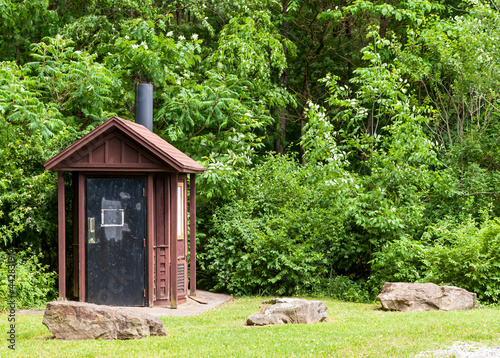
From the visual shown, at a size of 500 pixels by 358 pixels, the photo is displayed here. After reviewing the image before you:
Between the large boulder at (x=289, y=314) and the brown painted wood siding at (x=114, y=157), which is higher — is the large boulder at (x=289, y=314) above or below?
below

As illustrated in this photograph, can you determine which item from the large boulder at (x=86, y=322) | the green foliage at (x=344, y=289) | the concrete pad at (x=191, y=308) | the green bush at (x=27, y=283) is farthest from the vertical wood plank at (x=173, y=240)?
the green foliage at (x=344, y=289)

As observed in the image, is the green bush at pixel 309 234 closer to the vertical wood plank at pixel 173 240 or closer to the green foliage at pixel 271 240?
the green foliage at pixel 271 240

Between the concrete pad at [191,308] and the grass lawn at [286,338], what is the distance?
0.57 m

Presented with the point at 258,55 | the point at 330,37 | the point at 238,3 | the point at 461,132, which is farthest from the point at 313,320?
the point at 330,37

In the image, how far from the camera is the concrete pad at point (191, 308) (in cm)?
1075

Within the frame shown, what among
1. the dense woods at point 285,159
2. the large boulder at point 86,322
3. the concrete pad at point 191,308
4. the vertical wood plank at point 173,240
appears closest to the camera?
the large boulder at point 86,322

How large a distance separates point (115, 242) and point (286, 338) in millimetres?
4336

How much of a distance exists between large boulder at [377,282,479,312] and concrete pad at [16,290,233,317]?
3.31 meters

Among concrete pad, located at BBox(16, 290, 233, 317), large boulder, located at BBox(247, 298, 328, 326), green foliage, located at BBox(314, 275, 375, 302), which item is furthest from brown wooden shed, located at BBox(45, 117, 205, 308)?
green foliage, located at BBox(314, 275, 375, 302)

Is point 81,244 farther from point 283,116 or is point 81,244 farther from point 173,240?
point 283,116

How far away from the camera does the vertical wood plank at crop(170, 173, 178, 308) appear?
11.3 metres

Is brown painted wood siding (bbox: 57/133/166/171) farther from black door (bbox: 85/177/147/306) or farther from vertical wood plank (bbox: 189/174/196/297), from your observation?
vertical wood plank (bbox: 189/174/196/297)

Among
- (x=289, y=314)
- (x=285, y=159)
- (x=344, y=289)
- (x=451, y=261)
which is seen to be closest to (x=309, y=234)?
(x=344, y=289)

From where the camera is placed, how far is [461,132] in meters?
16.9
